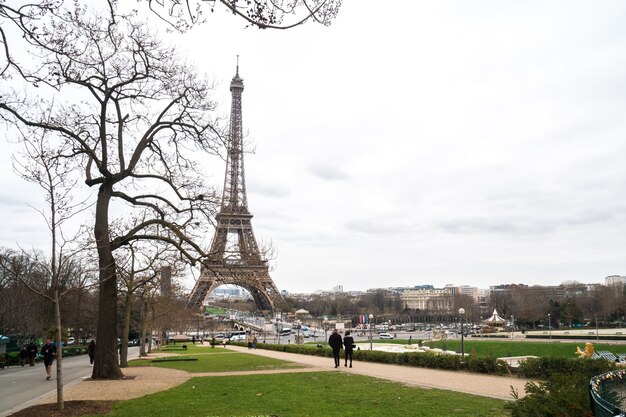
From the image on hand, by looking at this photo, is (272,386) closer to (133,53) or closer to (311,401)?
(311,401)

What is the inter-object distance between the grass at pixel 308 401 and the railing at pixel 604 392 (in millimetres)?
3200

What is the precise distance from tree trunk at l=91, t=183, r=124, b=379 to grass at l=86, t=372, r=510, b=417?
13.0ft

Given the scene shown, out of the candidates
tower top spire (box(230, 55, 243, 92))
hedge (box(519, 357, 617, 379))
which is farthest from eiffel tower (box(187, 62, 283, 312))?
hedge (box(519, 357, 617, 379))

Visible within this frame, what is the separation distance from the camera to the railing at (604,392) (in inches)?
188

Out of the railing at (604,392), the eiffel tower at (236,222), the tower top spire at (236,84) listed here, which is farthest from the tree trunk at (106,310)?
the tower top spire at (236,84)

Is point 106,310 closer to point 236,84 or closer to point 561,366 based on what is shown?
point 561,366

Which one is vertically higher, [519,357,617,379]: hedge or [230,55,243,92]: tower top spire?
[230,55,243,92]: tower top spire

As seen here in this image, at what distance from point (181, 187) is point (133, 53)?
16.6 ft

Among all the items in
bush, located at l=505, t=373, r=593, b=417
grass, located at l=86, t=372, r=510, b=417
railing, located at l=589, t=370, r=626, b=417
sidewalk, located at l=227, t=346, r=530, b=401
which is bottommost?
sidewalk, located at l=227, t=346, r=530, b=401

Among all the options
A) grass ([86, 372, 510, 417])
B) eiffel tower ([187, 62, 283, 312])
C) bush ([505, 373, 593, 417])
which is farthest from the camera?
eiffel tower ([187, 62, 283, 312])

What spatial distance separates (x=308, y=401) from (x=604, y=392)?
7.39 metres

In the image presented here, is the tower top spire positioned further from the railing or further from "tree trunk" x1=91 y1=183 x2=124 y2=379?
the railing

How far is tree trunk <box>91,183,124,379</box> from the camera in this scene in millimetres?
19078

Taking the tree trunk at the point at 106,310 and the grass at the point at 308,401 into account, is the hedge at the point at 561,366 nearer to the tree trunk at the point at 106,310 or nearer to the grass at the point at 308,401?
the grass at the point at 308,401
